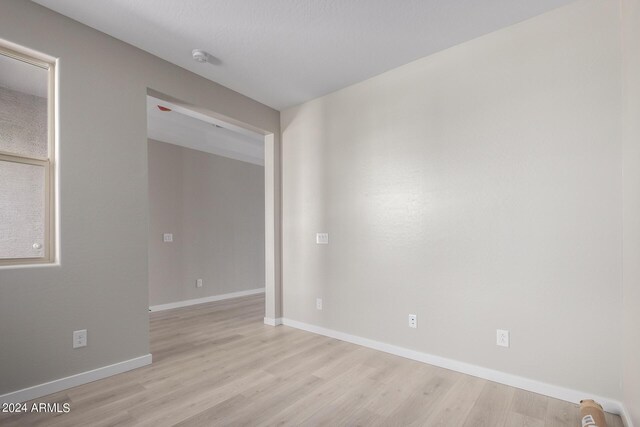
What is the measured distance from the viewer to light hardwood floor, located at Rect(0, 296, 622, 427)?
193 centimetres

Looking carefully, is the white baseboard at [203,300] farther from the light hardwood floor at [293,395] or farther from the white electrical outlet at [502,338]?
the white electrical outlet at [502,338]

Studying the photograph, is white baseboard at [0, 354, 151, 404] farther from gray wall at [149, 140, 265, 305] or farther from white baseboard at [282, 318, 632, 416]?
gray wall at [149, 140, 265, 305]

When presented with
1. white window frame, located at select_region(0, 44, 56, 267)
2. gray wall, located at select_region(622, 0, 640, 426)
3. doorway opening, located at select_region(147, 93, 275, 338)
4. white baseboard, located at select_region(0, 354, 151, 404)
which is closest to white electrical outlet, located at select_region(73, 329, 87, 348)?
white baseboard, located at select_region(0, 354, 151, 404)

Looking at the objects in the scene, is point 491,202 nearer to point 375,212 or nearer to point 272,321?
point 375,212

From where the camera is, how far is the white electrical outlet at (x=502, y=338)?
238 cm

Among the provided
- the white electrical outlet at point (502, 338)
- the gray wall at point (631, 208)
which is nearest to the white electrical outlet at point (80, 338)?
the white electrical outlet at point (502, 338)

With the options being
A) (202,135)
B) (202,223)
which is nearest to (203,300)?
(202,223)

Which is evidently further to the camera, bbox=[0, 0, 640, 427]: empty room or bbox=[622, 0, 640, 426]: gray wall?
bbox=[0, 0, 640, 427]: empty room

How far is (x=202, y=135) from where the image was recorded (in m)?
5.10

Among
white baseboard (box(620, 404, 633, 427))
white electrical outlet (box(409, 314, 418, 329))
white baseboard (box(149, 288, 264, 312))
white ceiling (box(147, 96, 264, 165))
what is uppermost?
white ceiling (box(147, 96, 264, 165))

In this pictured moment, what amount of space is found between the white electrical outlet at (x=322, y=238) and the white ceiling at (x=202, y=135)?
1651mm

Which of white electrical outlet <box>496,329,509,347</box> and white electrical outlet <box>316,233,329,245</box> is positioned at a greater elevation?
white electrical outlet <box>316,233,329,245</box>

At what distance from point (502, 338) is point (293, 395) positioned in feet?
5.30

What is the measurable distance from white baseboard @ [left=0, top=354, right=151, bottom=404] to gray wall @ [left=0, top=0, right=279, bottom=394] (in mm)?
39
